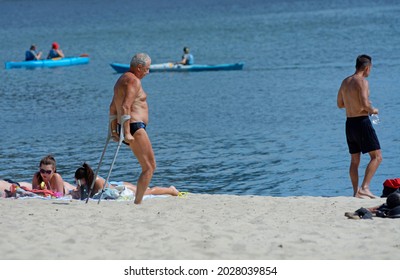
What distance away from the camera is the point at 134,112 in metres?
10.5

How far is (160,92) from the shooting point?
1227 inches

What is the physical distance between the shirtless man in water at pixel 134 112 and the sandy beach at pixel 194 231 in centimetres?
62

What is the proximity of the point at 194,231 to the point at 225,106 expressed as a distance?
58.5ft

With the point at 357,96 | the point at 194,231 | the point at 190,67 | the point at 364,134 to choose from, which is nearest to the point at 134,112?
the point at 194,231

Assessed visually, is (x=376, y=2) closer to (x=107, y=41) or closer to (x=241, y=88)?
(x=107, y=41)

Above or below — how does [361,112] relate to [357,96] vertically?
below

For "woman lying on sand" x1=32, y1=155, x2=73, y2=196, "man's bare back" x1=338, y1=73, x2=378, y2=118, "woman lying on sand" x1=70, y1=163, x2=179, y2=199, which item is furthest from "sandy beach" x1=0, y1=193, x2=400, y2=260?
"man's bare back" x1=338, y1=73, x2=378, y2=118

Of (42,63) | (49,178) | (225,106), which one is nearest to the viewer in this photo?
(49,178)

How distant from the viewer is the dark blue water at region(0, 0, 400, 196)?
55.9 feet

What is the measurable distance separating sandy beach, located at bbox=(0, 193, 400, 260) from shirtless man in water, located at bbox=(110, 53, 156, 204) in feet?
2.05

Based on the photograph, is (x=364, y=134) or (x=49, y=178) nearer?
(x=364, y=134)

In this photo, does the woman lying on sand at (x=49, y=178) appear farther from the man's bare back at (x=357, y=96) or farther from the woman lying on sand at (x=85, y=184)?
the man's bare back at (x=357, y=96)

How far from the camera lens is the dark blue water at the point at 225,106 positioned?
17047mm

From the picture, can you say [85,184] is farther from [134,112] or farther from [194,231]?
[194,231]
